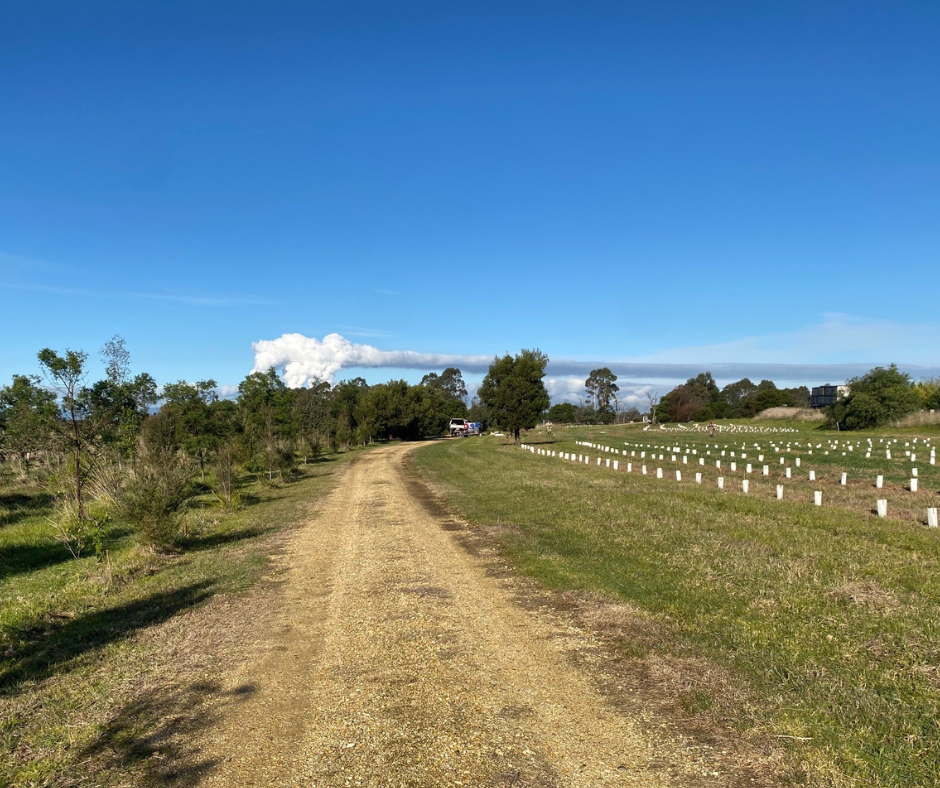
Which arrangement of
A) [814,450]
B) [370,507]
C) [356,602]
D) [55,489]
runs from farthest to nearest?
[814,450] → [370,507] → [55,489] → [356,602]

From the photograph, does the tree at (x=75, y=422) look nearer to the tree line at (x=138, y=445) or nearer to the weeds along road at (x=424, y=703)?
the tree line at (x=138, y=445)

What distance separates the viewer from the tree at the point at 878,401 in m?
65.5

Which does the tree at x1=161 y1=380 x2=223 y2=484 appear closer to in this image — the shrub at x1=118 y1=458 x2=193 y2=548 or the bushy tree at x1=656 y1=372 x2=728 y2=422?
the shrub at x1=118 y1=458 x2=193 y2=548

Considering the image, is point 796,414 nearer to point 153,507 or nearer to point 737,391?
point 737,391

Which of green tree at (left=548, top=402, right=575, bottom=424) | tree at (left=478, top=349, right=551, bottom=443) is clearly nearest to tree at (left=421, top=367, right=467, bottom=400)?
green tree at (left=548, top=402, right=575, bottom=424)

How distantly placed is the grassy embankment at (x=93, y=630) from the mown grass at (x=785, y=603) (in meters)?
4.98

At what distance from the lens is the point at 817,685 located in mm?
5480

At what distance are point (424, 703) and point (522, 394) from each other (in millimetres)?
39985

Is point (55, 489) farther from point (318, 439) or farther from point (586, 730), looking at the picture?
point (318, 439)

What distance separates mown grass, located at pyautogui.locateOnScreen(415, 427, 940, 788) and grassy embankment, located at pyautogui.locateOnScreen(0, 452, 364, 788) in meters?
4.98

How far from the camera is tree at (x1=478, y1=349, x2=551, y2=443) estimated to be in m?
44.8

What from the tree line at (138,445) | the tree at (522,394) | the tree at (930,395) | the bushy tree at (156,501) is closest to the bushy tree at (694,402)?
the tree at (930,395)

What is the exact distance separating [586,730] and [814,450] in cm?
4057

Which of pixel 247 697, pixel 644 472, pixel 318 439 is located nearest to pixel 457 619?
pixel 247 697
